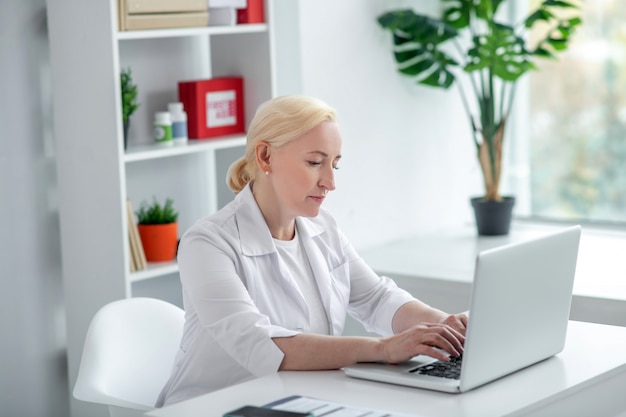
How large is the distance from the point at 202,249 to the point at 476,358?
27.5 inches

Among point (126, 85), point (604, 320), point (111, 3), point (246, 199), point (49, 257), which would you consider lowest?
point (604, 320)

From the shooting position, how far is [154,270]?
3.43m

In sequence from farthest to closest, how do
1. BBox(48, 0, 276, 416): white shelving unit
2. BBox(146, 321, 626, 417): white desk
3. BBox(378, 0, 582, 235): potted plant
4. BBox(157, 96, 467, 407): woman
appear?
BBox(378, 0, 582, 235): potted plant, BBox(48, 0, 276, 416): white shelving unit, BBox(157, 96, 467, 407): woman, BBox(146, 321, 626, 417): white desk

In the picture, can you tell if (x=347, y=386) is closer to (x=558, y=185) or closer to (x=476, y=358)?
(x=476, y=358)

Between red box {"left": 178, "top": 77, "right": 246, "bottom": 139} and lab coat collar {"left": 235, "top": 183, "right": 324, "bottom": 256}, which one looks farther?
red box {"left": 178, "top": 77, "right": 246, "bottom": 139}

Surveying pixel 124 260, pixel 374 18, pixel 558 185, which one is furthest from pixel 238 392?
pixel 558 185

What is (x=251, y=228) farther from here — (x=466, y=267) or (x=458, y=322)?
(x=466, y=267)

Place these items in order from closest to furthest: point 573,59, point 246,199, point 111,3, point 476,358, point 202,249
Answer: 1. point 476,358
2. point 202,249
3. point 246,199
4. point 111,3
5. point 573,59

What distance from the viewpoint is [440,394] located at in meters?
2.08

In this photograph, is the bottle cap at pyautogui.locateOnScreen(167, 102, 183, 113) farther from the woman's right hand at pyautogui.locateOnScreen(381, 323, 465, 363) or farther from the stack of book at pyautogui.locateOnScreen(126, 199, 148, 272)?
the woman's right hand at pyautogui.locateOnScreen(381, 323, 465, 363)

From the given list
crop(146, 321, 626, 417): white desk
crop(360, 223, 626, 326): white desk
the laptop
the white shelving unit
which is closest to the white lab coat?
crop(146, 321, 626, 417): white desk

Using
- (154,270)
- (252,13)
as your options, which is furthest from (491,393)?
(252,13)

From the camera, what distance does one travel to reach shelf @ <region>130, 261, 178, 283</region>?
337 centimetres

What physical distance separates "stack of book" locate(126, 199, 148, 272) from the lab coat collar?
843mm
